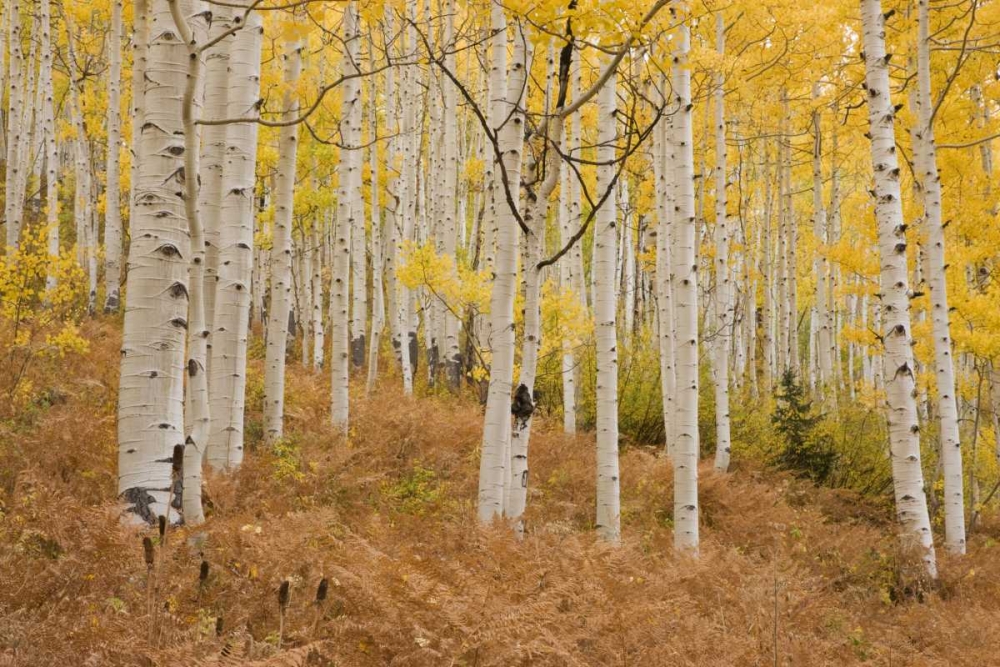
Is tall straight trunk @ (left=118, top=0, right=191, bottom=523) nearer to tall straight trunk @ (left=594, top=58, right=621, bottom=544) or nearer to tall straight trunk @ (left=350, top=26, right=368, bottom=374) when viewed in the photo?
tall straight trunk @ (left=350, top=26, right=368, bottom=374)

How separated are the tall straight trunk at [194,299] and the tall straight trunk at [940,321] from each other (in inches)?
306

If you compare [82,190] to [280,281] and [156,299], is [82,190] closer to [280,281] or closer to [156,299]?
[280,281]

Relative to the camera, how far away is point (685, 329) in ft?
22.7

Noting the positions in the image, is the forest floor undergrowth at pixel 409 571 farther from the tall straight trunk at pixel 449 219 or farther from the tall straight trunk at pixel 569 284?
the tall straight trunk at pixel 449 219

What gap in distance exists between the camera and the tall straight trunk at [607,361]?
6535mm

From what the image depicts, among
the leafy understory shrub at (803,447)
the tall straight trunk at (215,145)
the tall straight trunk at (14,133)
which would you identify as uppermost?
the tall straight trunk at (14,133)

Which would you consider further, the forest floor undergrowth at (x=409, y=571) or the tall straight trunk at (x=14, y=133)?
the tall straight trunk at (x=14, y=133)

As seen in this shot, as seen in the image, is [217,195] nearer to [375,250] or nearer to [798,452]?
[375,250]

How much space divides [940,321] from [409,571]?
298 inches

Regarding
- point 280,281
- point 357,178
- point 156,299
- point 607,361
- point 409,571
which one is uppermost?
point 357,178

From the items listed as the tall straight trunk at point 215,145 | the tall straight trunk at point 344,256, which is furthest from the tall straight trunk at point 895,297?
the tall straight trunk at point 215,145

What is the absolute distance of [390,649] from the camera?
10.6 ft

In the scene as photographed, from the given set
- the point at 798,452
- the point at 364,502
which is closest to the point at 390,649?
the point at 364,502

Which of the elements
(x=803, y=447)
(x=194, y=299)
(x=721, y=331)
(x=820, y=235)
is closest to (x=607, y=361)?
(x=194, y=299)
